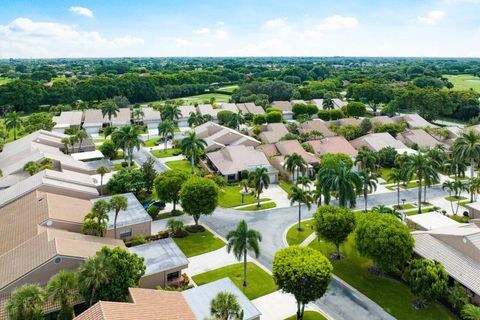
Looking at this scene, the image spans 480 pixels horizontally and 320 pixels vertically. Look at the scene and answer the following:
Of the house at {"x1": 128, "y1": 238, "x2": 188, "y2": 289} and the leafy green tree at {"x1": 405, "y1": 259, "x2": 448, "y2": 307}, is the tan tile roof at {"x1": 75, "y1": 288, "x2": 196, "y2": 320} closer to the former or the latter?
the house at {"x1": 128, "y1": 238, "x2": 188, "y2": 289}

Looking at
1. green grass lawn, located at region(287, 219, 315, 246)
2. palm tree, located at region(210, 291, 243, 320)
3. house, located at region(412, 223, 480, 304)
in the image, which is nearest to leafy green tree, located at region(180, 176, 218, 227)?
green grass lawn, located at region(287, 219, 315, 246)

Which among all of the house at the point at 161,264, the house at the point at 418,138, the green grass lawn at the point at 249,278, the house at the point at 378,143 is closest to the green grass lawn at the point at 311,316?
the green grass lawn at the point at 249,278

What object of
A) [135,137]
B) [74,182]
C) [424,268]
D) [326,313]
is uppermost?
[135,137]

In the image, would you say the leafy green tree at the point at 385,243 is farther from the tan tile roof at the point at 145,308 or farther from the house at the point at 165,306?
the tan tile roof at the point at 145,308

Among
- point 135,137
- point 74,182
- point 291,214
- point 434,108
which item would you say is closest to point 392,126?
point 434,108

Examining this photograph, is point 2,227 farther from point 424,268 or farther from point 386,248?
point 424,268

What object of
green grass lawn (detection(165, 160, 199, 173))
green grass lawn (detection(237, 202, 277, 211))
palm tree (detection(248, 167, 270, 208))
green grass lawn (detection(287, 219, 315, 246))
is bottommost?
green grass lawn (detection(287, 219, 315, 246))

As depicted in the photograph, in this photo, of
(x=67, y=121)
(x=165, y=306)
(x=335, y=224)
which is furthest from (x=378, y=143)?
(x=67, y=121)
